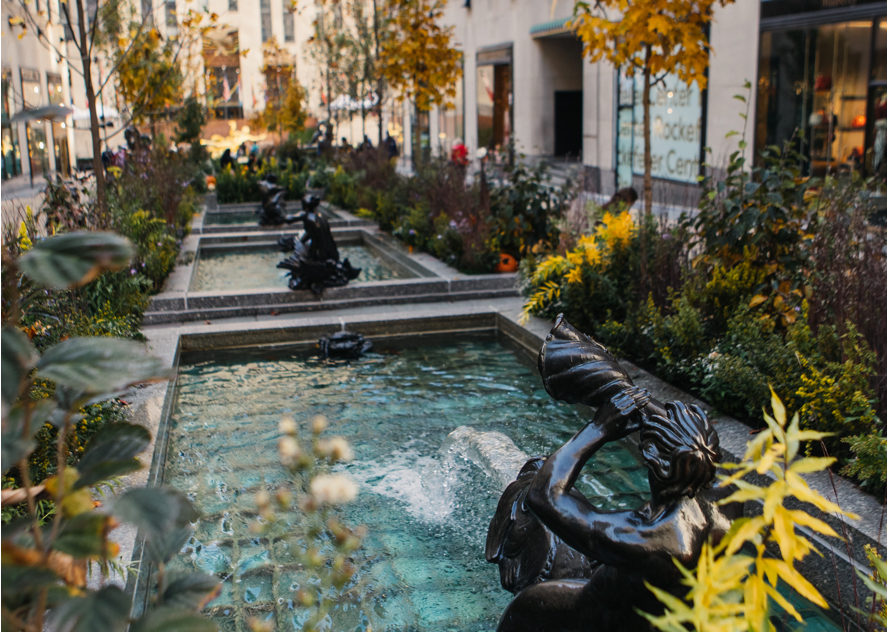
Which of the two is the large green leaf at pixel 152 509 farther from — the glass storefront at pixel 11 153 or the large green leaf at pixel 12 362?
the glass storefront at pixel 11 153

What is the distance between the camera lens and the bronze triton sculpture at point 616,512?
1817mm

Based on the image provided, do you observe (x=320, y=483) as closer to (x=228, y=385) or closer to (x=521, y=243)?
(x=228, y=385)

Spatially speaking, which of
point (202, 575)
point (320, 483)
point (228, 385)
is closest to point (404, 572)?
point (320, 483)

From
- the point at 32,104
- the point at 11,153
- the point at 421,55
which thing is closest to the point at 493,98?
the point at 421,55

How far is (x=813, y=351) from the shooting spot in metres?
4.70

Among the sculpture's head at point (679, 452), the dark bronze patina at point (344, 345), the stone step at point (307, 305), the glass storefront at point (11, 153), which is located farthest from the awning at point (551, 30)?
the sculpture's head at point (679, 452)

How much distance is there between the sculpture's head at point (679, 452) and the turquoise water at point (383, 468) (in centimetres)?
174

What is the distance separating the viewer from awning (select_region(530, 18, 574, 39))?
→ 2167 cm

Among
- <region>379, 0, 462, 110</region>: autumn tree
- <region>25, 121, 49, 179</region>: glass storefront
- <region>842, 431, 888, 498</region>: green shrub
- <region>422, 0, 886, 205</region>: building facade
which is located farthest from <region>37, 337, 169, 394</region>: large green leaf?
<region>25, 121, 49, 179</region>: glass storefront

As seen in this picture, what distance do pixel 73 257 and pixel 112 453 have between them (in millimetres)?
292

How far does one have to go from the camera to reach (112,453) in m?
1.11

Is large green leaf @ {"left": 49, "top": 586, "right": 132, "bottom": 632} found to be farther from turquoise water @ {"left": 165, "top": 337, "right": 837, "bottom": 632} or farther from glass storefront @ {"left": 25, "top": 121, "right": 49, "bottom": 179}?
glass storefront @ {"left": 25, "top": 121, "right": 49, "bottom": 179}

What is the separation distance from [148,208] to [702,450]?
452 inches

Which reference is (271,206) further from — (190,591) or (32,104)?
(190,591)
